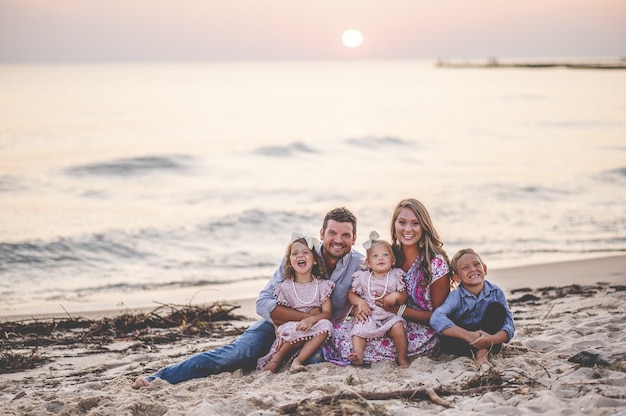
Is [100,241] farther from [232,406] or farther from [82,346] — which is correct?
[232,406]

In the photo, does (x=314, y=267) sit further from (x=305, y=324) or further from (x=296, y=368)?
(x=296, y=368)

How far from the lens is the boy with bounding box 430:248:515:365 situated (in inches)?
200

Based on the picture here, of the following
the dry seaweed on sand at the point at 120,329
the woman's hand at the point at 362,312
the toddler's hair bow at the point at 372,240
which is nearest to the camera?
the woman's hand at the point at 362,312

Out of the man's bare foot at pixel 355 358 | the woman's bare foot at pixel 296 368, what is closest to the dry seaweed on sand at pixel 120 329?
the woman's bare foot at pixel 296 368

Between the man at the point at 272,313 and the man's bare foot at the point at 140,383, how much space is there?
0.15 metres

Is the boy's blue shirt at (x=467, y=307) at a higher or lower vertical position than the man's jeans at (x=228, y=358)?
higher

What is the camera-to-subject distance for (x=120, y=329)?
22.9ft

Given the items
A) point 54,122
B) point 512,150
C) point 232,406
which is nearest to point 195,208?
point 232,406

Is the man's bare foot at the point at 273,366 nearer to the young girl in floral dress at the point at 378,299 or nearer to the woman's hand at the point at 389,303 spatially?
the young girl in floral dress at the point at 378,299

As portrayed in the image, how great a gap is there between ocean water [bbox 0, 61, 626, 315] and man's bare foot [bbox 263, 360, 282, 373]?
378 centimetres

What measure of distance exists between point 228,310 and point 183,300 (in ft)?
5.65

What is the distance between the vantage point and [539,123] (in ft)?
133

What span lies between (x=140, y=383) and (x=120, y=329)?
2068 millimetres

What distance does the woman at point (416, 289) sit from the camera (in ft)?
17.4
